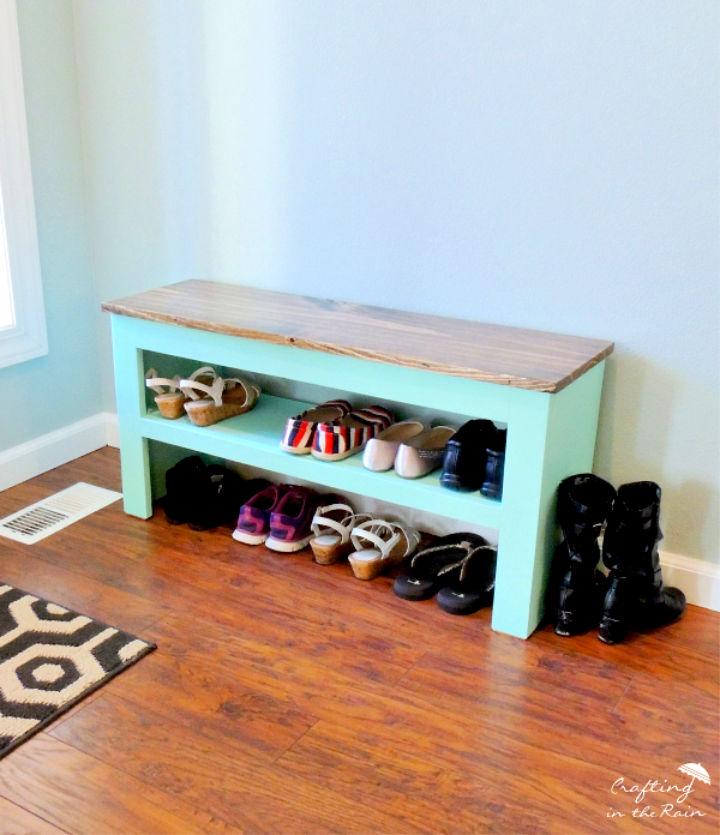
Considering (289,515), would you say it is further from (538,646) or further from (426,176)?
(426,176)

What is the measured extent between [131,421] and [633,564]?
131cm

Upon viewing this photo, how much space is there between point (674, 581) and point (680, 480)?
0.24 m

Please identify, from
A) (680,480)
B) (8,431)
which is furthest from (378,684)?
(8,431)

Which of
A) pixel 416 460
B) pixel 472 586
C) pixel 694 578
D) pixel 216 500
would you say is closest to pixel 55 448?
pixel 216 500

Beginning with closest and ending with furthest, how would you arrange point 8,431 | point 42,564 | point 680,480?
point 680,480 < point 42,564 < point 8,431

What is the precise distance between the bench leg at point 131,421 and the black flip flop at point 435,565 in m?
0.76

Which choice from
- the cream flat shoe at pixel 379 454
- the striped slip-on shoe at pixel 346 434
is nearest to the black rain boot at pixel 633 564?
the cream flat shoe at pixel 379 454

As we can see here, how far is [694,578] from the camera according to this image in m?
2.12

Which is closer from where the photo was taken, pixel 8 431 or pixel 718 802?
pixel 718 802

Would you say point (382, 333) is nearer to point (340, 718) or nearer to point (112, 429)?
point (340, 718)

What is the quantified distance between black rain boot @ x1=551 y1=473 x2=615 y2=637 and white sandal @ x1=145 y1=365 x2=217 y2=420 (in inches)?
39.7

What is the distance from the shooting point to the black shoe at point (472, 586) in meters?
2.08

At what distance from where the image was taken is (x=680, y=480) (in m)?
2.09

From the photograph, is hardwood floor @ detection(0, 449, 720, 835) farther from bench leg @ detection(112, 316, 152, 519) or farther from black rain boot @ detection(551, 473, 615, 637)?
bench leg @ detection(112, 316, 152, 519)
